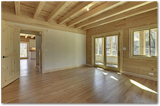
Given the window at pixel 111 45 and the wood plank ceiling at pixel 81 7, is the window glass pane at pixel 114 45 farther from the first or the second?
the wood plank ceiling at pixel 81 7

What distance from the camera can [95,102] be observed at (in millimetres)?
1754

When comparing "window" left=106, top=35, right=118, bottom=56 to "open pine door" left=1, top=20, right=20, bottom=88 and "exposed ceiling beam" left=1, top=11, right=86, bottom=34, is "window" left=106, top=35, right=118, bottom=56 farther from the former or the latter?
"open pine door" left=1, top=20, right=20, bottom=88

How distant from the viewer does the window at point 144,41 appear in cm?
315

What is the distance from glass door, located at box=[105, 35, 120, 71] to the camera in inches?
169

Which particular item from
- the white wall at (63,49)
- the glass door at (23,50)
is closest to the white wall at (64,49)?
the white wall at (63,49)

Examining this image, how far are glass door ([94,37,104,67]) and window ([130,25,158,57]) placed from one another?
5.62 ft

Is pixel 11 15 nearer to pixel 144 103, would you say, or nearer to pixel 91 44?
pixel 91 44

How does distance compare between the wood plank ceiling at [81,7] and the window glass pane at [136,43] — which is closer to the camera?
the wood plank ceiling at [81,7]

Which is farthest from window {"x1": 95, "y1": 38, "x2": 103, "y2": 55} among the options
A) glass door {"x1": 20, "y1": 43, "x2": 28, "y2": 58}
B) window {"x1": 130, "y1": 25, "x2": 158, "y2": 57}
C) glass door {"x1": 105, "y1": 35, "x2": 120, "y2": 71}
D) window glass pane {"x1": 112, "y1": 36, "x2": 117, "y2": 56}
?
glass door {"x1": 20, "y1": 43, "x2": 28, "y2": 58}

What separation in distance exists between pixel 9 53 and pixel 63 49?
239 centimetres

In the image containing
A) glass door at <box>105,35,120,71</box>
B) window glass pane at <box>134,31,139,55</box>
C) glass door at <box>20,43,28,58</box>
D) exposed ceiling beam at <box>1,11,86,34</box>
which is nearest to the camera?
exposed ceiling beam at <box>1,11,86,34</box>

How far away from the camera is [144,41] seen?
342 cm

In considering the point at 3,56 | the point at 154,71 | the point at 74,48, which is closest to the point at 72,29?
the point at 74,48

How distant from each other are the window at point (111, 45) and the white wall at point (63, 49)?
1.69 meters
